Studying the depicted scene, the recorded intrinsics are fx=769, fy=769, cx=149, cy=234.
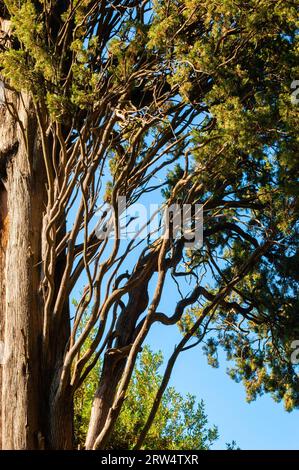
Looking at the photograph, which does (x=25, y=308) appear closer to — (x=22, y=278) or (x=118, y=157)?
(x=22, y=278)

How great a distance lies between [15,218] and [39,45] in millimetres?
1973

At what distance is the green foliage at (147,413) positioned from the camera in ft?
43.6

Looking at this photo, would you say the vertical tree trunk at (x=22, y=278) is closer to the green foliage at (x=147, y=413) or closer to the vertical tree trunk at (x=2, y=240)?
the vertical tree trunk at (x=2, y=240)

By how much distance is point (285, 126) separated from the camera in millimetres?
7000

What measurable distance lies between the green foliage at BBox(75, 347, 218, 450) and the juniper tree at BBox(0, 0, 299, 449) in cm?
534

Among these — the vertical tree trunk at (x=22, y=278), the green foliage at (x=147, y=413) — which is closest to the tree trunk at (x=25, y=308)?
the vertical tree trunk at (x=22, y=278)

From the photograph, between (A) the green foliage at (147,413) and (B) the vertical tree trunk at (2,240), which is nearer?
(B) the vertical tree trunk at (2,240)

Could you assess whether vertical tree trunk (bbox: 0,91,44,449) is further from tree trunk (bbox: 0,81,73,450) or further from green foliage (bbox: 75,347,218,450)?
green foliage (bbox: 75,347,218,450)

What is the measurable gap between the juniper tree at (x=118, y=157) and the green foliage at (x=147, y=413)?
17.5 feet

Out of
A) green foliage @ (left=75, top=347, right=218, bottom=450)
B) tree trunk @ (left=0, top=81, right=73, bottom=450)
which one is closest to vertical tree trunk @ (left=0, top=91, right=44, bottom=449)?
tree trunk @ (left=0, top=81, right=73, bottom=450)

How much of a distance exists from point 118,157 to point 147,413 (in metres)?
6.32
